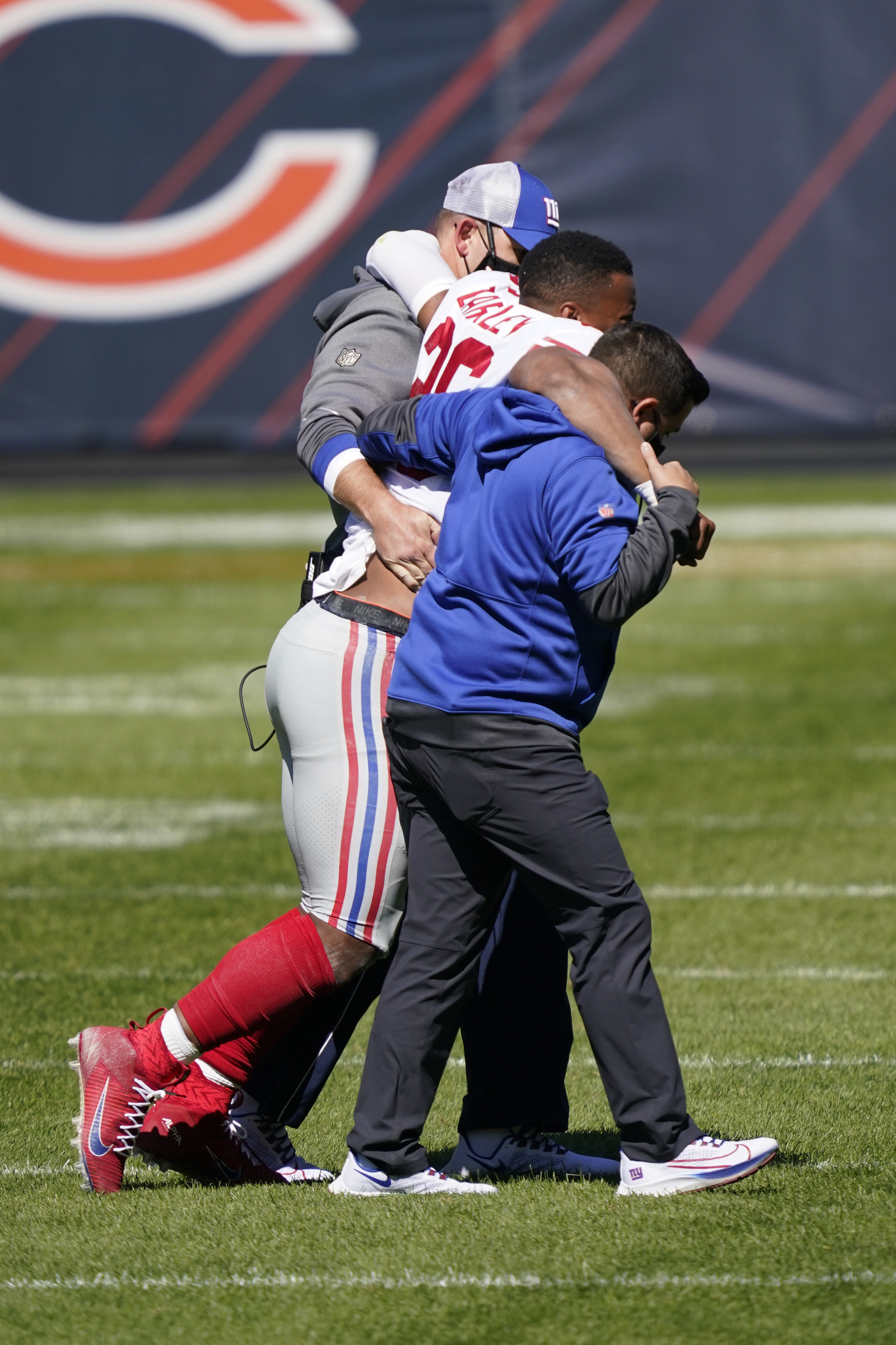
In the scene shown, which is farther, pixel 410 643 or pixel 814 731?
pixel 814 731

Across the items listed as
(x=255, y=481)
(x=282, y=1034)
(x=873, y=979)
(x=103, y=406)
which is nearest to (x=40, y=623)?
(x=103, y=406)

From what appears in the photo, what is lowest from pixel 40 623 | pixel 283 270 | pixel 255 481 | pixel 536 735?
pixel 536 735

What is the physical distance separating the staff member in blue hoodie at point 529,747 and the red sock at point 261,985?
0.20 m

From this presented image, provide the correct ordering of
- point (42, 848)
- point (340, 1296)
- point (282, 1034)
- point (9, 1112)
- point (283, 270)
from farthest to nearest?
point (283, 270) → point (42, 848) → point (9, 1112) → point (282, 1034) → point (340, 1296)

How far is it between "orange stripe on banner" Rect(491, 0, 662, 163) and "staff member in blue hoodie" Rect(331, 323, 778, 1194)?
1494 cm

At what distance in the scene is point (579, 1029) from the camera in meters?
5.53

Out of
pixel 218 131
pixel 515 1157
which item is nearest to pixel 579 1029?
pixel 515 1157

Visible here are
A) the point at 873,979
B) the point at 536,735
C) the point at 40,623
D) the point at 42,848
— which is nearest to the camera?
the point at 536,735

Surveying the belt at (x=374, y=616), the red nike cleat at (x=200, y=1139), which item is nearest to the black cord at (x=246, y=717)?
the belt at (x=374, y=616)

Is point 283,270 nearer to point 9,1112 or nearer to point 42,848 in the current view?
point 42,848

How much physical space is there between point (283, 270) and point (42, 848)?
1134 centimetres

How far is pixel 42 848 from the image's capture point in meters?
7.90

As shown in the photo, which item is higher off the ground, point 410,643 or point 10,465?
point 10,465

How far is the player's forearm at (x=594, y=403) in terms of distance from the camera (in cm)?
351
